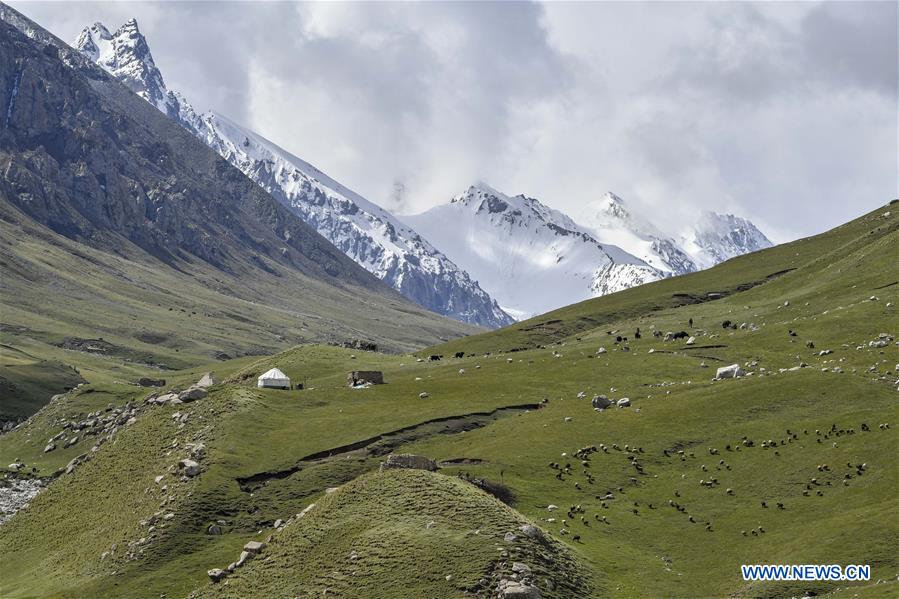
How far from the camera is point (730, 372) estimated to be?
339 feet

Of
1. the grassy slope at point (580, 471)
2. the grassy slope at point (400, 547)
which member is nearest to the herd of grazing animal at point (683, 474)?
the grassy slope at point (580, 471)

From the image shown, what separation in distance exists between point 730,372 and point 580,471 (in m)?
28.8

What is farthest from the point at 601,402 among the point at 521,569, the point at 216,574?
the point at 521,569

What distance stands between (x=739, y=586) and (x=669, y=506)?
14.5 metres

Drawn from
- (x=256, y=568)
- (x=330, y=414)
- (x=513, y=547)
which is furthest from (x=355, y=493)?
(x=330, y=414)

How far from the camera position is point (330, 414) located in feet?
332

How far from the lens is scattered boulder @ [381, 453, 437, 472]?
7338 centimetres

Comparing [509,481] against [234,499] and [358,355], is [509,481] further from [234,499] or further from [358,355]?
[358,355]

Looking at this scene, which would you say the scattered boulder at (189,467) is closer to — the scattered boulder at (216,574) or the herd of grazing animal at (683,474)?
the scattered boulder at (216,574)

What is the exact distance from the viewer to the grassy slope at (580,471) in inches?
2459

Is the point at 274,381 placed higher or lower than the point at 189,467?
higher

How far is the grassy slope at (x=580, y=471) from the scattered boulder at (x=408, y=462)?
5.69 metres

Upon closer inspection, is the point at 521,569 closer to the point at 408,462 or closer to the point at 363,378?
the point at 408,462

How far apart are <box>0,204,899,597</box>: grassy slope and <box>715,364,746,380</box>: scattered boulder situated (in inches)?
101
